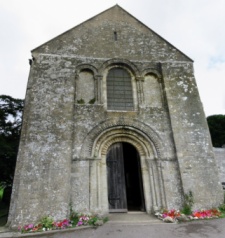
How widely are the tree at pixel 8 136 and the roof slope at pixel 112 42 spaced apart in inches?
256

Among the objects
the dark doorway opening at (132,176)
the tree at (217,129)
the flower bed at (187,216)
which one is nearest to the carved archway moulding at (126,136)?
the dark doorway opening at (132,176)

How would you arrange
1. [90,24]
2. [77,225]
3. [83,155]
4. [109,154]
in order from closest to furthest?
[77,225] → [83,155] → [109,154] → [90,24]

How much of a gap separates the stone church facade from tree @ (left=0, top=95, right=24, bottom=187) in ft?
17.4

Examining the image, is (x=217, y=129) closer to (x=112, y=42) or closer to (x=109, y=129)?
(x=112, y=42)

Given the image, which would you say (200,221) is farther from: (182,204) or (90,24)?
(90,24)

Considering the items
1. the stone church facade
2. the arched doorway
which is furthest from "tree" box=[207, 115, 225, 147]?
the arched doorway

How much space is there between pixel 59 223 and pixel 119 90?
20.3 ft

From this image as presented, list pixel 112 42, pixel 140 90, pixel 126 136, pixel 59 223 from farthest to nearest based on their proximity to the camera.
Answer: pixel 112 42, pixel 140 90, pixel 126 136, pixel 59 223

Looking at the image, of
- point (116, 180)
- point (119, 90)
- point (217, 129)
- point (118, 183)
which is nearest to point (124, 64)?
point (119, 90)

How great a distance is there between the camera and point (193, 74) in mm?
9867

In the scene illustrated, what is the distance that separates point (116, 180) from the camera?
811cm

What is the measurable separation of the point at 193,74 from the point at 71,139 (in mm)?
7024

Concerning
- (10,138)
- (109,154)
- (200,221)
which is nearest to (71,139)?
(109,154)

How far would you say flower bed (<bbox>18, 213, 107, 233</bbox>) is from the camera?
6046 mm
